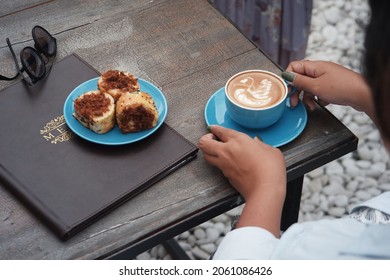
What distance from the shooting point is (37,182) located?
1190 millimetres

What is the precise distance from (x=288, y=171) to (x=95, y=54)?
59 centimetres

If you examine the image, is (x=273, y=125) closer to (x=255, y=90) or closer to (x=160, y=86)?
(x=255, y=90)

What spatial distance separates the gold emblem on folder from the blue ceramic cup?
355 mm

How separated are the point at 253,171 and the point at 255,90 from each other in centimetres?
21

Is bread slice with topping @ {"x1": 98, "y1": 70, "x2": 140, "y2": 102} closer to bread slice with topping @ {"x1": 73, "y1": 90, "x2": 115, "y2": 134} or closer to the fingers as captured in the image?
bread slice with topping @ {"x1": 73, "y1": 90, "x2": 115, "y2": 134}

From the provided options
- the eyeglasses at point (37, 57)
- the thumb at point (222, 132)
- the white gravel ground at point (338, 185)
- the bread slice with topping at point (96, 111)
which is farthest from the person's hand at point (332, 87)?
the white gravel ground at point (338, 185)

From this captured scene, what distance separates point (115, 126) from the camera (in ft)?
4.23

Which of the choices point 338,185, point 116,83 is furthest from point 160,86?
point 338,185

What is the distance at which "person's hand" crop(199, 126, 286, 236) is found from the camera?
116cm
